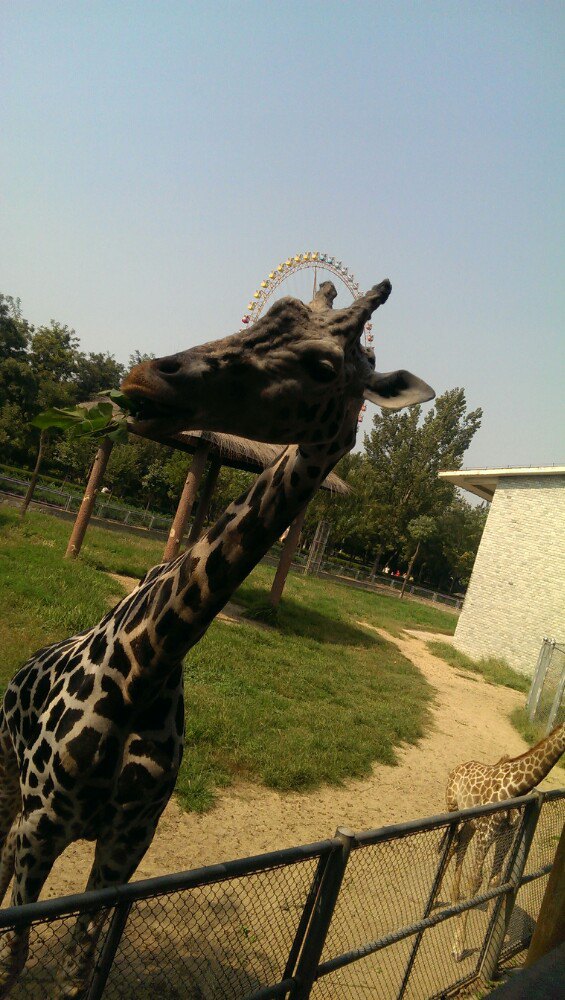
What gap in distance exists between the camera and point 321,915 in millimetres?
2553

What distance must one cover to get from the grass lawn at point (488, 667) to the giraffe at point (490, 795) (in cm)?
1069

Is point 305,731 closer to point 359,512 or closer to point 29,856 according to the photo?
point 29,856

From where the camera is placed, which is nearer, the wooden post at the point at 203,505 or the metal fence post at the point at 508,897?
the metal fence post at the point at 508,897

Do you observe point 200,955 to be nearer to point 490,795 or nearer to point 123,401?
point 490,795

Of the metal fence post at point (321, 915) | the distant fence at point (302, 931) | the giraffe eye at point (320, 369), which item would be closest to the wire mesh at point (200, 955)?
the distant fence at point (302, 931)

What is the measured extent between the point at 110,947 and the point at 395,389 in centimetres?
238

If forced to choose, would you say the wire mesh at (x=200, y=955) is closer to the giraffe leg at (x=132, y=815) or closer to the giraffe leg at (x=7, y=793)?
the giraffe leg at (x=132, y=815)

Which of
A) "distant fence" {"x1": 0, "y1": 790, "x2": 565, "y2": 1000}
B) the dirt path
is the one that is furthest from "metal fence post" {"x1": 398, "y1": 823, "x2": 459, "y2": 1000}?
the dirt path

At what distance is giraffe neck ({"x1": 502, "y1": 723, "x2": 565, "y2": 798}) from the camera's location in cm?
488

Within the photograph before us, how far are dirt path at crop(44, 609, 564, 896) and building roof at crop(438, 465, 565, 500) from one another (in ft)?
33.7

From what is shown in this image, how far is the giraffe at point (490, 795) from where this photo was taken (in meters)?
4.22

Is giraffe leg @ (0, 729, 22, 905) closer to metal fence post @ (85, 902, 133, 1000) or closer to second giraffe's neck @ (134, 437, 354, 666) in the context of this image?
metal fence post @ (85, 902, 133, 1000)

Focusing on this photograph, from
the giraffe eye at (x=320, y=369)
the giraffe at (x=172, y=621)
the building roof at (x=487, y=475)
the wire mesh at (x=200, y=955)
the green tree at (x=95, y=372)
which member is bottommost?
the wire mesh at (x=200, y=955)

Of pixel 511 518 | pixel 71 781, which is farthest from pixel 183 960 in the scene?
pixel 511 518
